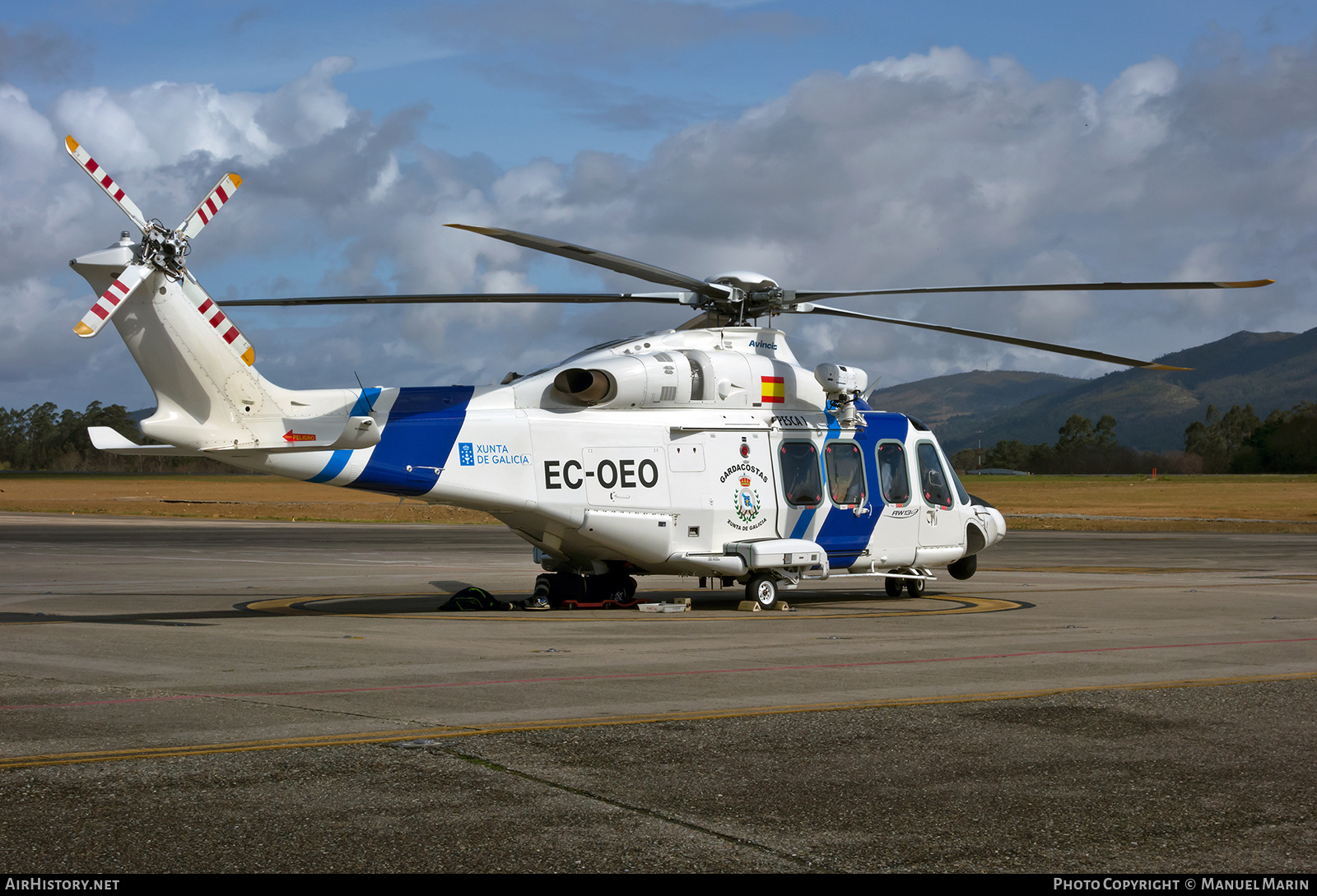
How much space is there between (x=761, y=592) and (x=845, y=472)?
115 inches

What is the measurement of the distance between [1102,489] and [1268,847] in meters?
102

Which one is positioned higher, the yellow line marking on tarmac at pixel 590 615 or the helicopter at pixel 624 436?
the helicopter at pixel 624 436

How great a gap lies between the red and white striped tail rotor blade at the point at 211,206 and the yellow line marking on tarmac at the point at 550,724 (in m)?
7.89

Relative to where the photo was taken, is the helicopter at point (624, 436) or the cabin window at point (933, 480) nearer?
the helicopter at point (624, 436)

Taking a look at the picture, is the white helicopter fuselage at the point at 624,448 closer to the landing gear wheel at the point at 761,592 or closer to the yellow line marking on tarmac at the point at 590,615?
the landing gear wheel at the point at 761,592

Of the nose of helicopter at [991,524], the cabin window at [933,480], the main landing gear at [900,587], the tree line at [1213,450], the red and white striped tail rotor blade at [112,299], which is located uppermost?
the tree line at [1213,450]

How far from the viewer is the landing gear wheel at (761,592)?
1880 centimetres

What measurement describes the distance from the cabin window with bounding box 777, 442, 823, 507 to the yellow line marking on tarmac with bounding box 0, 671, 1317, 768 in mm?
8930

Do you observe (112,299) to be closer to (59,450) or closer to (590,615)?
(590,615)

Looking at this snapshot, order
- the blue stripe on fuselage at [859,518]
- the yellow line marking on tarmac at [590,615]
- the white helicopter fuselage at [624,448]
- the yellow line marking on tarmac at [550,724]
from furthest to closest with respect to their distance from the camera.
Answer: the blue stripe on fuselage at [859,518], the yellow line marking on tarmac at [590,615], the white helicopter fuselage at [624,448], the yellow line marking on tarmac at [550,724]

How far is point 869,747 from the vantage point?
8141 millimetres

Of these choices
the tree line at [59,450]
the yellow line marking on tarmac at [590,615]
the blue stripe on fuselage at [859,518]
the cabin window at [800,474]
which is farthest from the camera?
the tree line at [59,450]

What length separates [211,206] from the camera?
13.8 meters

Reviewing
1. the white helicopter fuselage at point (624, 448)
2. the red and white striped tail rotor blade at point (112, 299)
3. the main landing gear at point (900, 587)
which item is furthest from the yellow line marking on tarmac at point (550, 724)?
the main landing gear at point (900, 587)
